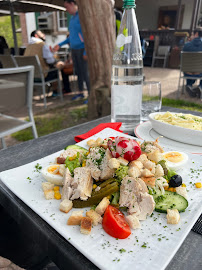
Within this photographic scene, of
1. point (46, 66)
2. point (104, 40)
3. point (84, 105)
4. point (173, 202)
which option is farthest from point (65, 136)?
point (46, 66)

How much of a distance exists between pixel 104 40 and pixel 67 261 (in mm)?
3611

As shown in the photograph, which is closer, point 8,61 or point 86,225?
point 86,225

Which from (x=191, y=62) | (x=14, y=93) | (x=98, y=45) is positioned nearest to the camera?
(x=14, y=93)

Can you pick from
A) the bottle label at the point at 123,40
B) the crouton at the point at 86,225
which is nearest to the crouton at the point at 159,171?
Answer: the crouton at the point at 86,225

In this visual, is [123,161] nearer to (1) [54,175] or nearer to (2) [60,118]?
(1) [54,175]

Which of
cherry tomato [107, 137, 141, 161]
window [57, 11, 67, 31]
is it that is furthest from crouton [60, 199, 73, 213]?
window [57, 11, 67, 31]

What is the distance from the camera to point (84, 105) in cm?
609

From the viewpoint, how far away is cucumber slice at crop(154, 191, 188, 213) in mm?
760

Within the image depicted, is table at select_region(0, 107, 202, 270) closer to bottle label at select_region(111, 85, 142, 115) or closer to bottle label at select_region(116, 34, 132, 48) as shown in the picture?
bottle label at select_region(111, 85, 142, 115)

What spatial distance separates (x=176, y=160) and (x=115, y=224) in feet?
1.61

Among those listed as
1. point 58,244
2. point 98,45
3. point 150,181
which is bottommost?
point 58,244

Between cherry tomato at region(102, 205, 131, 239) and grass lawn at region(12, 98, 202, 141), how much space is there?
352 cm

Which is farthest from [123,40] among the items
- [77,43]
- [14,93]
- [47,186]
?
[77,43]

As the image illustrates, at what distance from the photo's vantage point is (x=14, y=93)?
2.67 metres
